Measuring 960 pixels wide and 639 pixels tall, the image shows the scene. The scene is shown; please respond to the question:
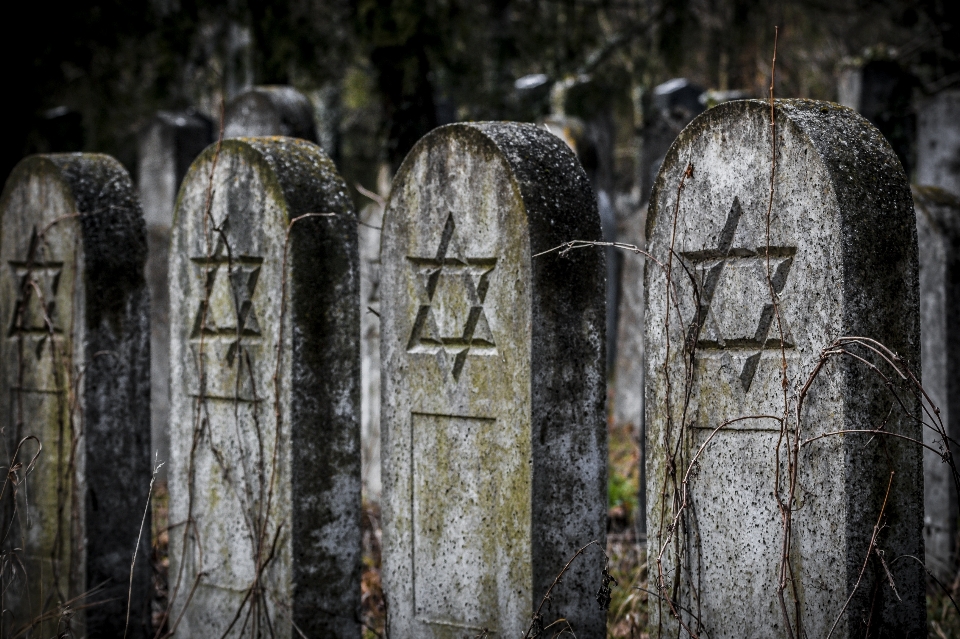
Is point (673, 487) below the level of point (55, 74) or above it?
below

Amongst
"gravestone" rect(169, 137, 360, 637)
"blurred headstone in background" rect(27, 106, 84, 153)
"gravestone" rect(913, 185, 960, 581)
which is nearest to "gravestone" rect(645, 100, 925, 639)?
"gravestone" rect(169, 137, 360, 637)

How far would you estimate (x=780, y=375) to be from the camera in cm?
305

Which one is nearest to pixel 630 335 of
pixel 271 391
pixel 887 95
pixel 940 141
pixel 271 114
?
pixel 887 95

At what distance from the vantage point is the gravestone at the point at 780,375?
2.93 m

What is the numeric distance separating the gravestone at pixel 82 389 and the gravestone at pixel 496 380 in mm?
1462

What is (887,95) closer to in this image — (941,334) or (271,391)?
(941,334)

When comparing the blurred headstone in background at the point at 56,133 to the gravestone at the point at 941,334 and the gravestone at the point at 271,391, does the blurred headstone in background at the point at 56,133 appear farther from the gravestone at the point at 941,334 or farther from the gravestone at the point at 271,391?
the gravestone at the point at 941,334

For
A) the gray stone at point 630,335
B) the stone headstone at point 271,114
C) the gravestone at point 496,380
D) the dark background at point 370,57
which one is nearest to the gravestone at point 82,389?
the dark background at point 370,57

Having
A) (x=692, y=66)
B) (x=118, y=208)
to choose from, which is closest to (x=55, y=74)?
(x=118, y=208)

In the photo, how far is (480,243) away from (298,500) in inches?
45.3

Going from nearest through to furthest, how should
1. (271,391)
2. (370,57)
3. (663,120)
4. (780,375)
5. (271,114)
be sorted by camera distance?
(780,375), (271,391), (271,114), (370,57), (663,120)

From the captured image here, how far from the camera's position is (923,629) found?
309 centimetres

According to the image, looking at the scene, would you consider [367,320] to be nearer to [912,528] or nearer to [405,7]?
[405,7]

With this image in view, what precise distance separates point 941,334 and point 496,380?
2769mm
